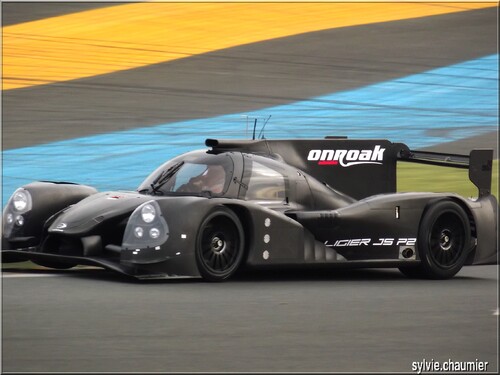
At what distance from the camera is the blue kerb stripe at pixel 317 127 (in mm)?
15172

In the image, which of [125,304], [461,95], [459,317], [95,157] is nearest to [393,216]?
[459,317]

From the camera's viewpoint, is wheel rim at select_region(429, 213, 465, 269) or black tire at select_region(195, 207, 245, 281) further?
wheel rim at select_region(429, 213, 465, 269)

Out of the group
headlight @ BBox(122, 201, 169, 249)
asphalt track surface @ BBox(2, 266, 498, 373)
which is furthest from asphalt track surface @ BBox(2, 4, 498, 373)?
headlight @ BBox(122, 201, 169, 249)

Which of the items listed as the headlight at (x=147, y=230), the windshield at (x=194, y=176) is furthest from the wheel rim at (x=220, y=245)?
the windshield at (x=194, y=176)

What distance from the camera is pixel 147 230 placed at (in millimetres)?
8750

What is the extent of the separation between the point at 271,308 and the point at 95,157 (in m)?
8.51

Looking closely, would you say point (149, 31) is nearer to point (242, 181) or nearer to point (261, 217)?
point (242, 181)

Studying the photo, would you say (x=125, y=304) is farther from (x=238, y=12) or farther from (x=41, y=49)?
(x=238, y=12)

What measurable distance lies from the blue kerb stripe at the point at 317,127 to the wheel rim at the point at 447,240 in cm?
481

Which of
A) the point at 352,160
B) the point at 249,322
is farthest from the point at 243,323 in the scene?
the point at 352,160

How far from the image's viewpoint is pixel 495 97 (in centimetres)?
2038

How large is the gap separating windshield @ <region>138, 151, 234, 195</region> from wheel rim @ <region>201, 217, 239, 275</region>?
456 millimetres

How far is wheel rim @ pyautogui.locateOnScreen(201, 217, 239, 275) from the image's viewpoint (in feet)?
29.2

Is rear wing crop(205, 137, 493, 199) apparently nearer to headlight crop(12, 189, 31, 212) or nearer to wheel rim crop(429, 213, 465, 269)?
wheel rim crop(429, 213, 465, 269)
